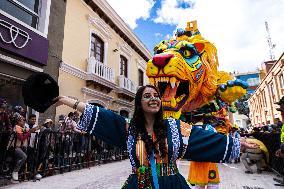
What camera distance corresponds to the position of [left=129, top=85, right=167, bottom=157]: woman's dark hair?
70.6 inches

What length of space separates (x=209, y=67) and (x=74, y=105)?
205 centimetres

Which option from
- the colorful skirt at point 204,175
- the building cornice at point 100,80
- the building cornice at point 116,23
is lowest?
the colorful skirt at point 204,175

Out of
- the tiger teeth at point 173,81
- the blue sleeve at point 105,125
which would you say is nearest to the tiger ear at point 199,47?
the tiger teeth at point 173,81

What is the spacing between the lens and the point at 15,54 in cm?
721

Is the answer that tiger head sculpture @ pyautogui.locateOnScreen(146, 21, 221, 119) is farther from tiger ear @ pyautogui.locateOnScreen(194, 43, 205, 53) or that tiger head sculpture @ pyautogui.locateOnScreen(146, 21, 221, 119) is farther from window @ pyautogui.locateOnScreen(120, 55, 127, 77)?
window @ pyautogui.locateOnScreen(120, 55, 127, 77)

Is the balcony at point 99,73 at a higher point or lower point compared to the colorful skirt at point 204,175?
higher

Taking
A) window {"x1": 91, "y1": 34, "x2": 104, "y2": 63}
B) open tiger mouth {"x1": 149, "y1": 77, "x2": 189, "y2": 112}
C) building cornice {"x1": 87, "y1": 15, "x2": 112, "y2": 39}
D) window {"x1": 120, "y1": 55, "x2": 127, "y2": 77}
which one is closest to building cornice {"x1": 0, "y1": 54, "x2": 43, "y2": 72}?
window {"x1": 91, "y1": 34, "x2": 104, "y2": 63}

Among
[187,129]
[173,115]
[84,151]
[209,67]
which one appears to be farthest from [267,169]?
[187,129]

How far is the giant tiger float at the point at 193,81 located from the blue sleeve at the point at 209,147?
81 centimetres

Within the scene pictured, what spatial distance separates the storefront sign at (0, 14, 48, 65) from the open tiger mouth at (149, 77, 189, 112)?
5.72 m

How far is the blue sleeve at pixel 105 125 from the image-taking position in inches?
76.0

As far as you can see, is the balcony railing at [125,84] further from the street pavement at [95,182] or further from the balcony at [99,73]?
the street pavement at [95,182]

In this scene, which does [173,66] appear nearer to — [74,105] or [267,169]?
[74,105]

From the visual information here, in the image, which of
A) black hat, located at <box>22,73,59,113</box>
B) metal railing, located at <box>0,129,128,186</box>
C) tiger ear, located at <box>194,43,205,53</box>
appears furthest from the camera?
metal railing, located at <box>0,129,128,186</box>
